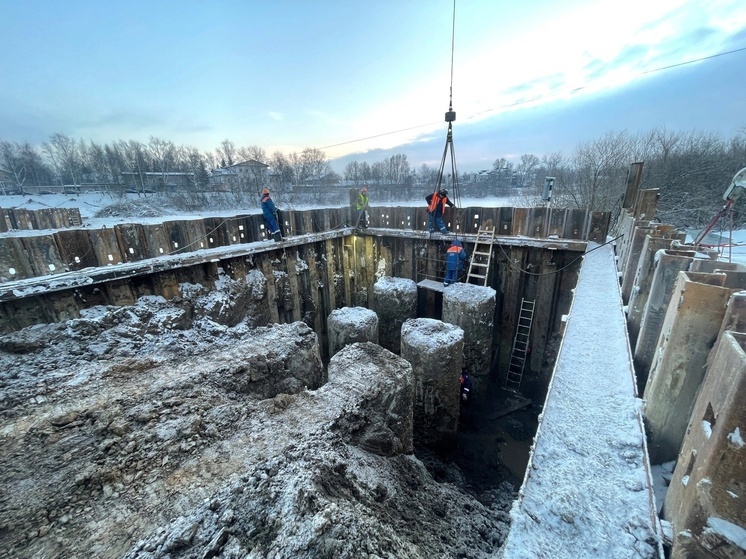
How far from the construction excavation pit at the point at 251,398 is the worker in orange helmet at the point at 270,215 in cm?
35

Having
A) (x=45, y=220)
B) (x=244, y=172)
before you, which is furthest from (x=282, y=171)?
(x=45, y=220)

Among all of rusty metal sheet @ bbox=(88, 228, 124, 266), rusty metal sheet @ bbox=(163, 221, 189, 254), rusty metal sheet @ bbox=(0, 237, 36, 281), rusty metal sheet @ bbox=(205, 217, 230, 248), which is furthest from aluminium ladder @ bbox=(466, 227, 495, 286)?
rusty metal sheet @ bbox=(0, 237, 36, 281)

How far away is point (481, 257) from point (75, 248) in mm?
9030

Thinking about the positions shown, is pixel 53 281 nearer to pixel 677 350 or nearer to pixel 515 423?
pixel 677 350

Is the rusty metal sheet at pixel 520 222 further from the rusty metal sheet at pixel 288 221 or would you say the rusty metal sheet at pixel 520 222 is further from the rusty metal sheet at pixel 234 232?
the rusty metal sheet at pixel 234 232

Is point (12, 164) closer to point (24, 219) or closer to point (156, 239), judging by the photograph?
point (24, 219)

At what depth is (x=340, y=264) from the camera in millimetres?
10609

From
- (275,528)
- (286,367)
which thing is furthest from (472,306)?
(275,528)

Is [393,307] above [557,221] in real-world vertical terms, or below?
below

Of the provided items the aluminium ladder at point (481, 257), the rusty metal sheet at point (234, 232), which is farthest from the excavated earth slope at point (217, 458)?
the aluminium ladder at point (481, 257)

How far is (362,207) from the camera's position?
34.6ft

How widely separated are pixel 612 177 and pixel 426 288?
20.0 metres

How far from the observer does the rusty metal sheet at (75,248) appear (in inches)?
199

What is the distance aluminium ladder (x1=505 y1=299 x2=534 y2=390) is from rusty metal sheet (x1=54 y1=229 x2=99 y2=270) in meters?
9.66
